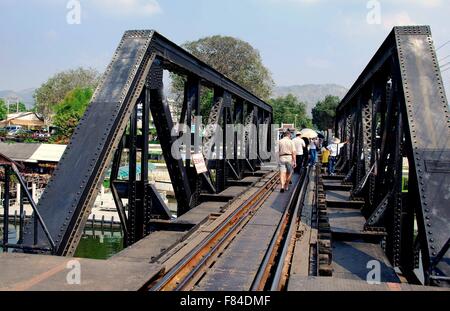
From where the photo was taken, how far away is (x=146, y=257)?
6.41 meters

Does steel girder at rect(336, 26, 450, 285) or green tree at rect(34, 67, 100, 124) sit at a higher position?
green tree at rect(34, 67, 100, 124)

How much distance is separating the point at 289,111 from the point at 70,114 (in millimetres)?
50717

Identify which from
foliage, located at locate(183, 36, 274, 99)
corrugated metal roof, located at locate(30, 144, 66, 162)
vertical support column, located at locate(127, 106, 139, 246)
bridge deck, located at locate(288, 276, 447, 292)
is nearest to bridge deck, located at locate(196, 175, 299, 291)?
bridge deck, located at locate(288, 276, 447, 292)

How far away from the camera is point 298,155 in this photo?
19.7m

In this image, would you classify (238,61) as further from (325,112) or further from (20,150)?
(325,112)

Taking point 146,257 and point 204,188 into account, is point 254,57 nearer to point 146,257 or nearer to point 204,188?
point 204,188

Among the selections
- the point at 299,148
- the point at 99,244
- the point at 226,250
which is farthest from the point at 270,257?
the point at 99,244

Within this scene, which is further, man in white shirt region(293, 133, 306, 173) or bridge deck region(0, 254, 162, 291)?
man in white shirt region(293, 133, 306, 173)

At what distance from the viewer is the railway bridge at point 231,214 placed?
4734mm

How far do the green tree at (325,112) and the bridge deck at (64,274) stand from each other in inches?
→ 3722

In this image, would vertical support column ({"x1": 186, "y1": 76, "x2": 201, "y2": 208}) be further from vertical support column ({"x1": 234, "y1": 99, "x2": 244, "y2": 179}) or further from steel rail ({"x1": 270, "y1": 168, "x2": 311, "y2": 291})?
vertical support column ({"x1": 234, "y1": 99, "x2": 244, "y2": 179})

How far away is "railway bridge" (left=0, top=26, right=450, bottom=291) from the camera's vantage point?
4.73 m

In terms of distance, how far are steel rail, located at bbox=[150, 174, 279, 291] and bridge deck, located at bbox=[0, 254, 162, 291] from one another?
0.27 meters

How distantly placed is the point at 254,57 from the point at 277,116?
36299 mm
